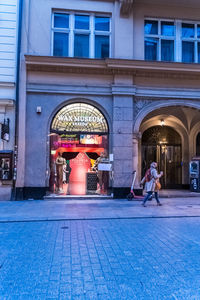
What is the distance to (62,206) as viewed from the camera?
30.3ft

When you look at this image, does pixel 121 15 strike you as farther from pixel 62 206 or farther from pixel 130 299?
pixel 130 299

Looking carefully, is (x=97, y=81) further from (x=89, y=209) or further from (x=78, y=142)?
(x=89, y=209)

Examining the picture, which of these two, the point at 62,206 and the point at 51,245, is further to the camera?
the point at 62,206

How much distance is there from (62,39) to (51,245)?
9483 mm

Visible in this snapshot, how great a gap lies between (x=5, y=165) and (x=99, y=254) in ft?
22.9

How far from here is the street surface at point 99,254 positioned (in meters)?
3.26

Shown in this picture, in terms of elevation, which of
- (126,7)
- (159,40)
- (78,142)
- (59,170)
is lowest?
(59,170)

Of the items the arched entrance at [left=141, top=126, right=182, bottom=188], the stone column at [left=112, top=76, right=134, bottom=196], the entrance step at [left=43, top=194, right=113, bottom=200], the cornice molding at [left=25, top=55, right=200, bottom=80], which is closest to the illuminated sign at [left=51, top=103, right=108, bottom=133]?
the stone column at [left=112, top=76, right=134, bottom=196]

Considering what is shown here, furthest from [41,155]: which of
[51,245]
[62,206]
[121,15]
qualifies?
[121,15]

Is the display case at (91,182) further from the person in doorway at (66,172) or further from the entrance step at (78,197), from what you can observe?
the person in doorway at (66,172)

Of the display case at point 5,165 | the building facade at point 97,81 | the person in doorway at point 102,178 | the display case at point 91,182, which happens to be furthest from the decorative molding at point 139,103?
the display case at point 5,165

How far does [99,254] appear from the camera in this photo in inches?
179

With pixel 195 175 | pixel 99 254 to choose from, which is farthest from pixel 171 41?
pixel 99 254

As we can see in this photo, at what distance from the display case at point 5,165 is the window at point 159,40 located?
7867mm
